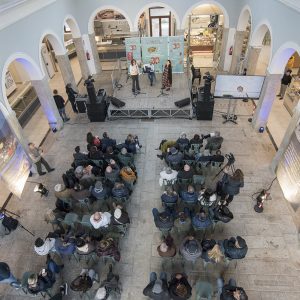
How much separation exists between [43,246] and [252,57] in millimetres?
11276

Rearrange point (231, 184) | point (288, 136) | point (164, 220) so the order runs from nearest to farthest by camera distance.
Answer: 1. point (164, 220)
2. point (231, 184)
3. point (288, 136)

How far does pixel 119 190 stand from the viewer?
773 centimetres

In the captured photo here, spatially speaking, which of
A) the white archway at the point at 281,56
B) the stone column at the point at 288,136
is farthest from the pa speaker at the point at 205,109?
the stone column at the point at 288,136

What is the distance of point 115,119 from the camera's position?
41.2 ft

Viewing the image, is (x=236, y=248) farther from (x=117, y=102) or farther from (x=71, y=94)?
(x=71, y=94)

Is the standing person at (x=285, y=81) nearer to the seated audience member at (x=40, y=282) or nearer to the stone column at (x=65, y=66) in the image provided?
the stone column at (x=65, y=66)

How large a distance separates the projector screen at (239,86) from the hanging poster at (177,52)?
449 centimetres

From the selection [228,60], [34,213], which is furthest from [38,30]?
[228,60]

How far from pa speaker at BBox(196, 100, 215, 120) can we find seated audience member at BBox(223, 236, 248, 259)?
6.60m

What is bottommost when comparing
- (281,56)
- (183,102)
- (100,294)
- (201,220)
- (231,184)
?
(183,102)

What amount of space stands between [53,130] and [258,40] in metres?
9.84

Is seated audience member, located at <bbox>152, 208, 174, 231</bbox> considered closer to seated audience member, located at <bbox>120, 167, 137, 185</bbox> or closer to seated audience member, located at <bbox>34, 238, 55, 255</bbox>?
seated audience member, located at <bbox>120, 167, 137, 185</bbox>

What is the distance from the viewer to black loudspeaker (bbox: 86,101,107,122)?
12.0 meters

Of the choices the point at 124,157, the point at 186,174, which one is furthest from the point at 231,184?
the point at 124,157
